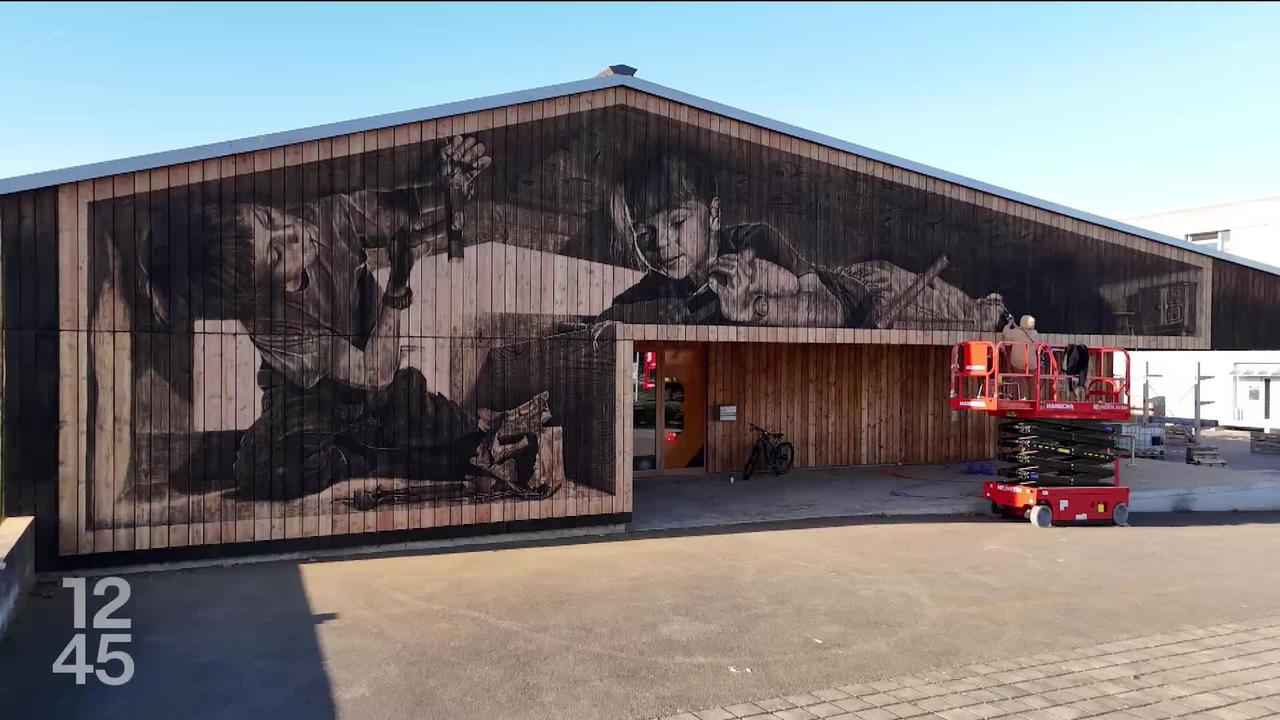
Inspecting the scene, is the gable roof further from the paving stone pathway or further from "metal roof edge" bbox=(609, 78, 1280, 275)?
the paving stone pathway

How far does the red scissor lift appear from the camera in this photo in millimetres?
13062

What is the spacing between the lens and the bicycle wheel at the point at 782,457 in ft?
55.6

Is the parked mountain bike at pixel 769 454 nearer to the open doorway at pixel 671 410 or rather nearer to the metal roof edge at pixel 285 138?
the open doorway at pixel 671 410

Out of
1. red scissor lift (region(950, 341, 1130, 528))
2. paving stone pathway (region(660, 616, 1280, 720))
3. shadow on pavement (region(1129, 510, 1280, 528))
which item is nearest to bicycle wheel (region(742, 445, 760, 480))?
red scissor lift (region(950, 341, 1130, 528))

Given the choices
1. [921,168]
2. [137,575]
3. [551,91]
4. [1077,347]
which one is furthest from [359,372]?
[1077,347]

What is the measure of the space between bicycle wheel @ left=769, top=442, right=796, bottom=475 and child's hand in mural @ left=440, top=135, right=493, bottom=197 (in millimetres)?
8744

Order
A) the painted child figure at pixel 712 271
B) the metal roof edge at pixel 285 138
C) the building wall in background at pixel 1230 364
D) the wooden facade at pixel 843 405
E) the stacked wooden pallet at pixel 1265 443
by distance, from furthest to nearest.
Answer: the building wall in background at pixel 1230 364
the stacked wooden pallet at pixel 1265 443
the wooden facade at pixel 843 405
the painted child figure at pixel 712 271
the metal roof edge at pixel 285 138

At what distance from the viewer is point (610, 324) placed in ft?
38.9

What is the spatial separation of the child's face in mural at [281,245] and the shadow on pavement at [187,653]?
3522 millimetres

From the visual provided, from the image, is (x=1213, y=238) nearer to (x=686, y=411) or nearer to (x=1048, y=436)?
(x=1048, y=436)

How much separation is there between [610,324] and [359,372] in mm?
3439

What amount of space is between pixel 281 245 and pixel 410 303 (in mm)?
1649

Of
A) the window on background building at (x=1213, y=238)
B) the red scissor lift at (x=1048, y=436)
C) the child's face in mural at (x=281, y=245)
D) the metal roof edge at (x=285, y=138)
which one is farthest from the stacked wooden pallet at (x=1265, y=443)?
the child's face in mural at (x=281, y=245)

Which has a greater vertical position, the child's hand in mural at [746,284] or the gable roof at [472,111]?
the gable roof at [472,111]
